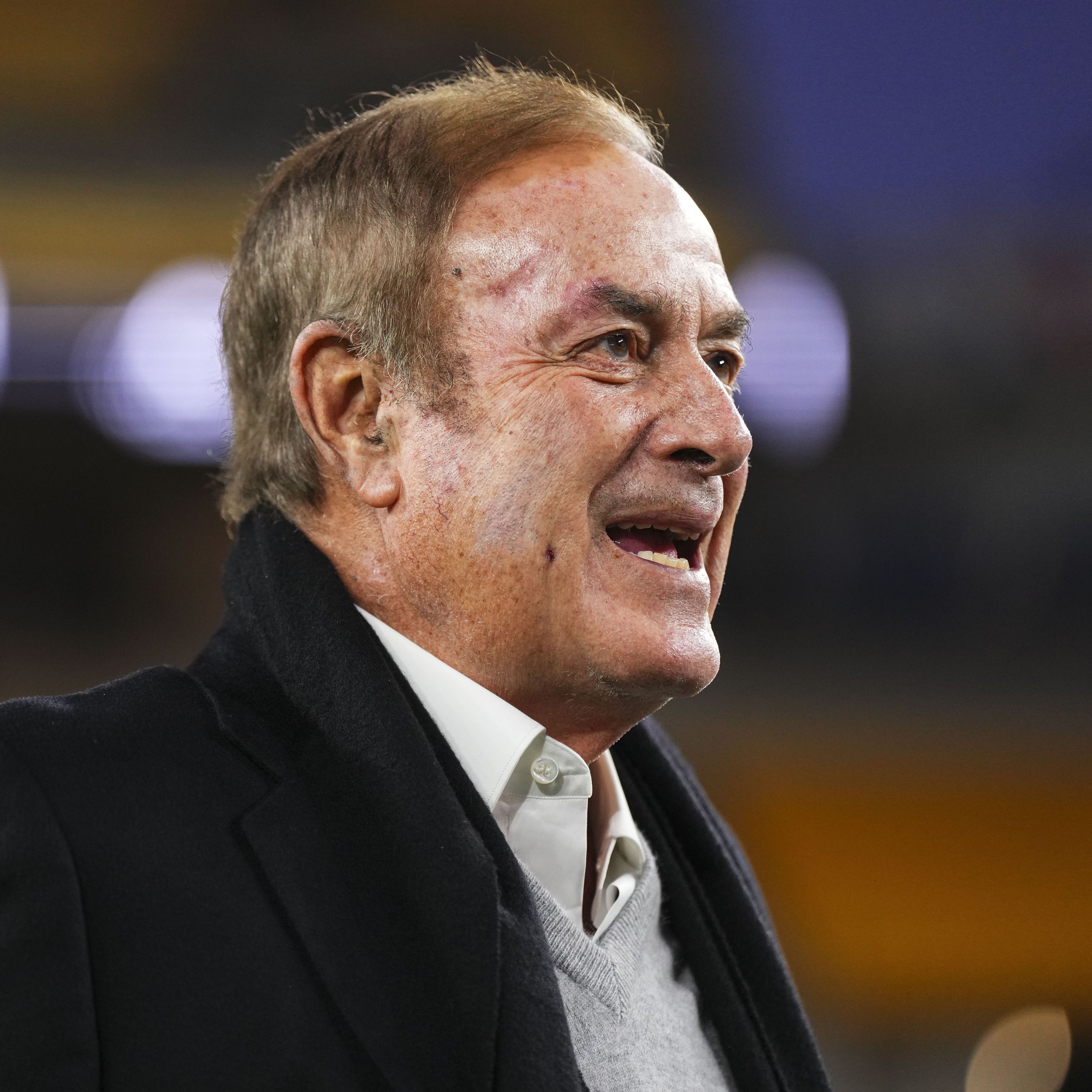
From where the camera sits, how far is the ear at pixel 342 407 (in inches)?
51.9

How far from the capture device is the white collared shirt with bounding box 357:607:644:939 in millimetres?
1239

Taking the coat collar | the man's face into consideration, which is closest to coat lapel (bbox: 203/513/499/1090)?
the coat collar

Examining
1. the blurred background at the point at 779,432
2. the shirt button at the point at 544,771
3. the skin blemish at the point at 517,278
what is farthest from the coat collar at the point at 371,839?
the blurred background at the point at 779,432

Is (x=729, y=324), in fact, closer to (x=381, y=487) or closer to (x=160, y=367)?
(x=381, y=487)

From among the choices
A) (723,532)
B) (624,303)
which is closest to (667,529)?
(723,532)

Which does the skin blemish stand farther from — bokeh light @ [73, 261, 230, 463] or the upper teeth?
bokeh light @ [73, 261, 230, 463]

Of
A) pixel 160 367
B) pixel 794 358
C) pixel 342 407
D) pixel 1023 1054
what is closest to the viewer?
pixel 342 407

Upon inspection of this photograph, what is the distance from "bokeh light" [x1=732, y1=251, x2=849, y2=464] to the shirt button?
184 inches

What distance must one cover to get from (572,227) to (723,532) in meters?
0.36

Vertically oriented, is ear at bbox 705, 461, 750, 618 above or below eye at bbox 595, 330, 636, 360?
below

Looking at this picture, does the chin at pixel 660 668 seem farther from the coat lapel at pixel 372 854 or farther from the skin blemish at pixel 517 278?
the skin blemish at pixel 517 278

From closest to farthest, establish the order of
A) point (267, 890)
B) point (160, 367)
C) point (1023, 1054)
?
point (267, 890)
point (1023, 1054)
point (160, 367)

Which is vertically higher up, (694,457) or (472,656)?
(694,457)

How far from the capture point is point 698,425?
1272 mm
